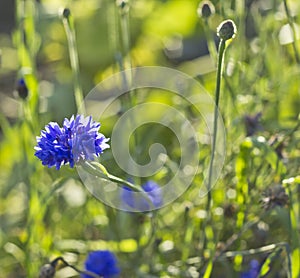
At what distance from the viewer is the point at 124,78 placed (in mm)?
1033

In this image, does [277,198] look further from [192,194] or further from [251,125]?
[192,194]

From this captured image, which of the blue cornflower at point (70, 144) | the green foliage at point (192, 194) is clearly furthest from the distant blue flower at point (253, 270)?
the blue cornflower at point (70, 144)

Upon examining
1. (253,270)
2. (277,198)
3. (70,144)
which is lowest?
(253,270)

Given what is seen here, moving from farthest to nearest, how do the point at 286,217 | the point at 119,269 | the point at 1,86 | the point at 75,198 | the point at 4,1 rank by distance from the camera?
1. the point at 4,1
2. the point at 1,86
3. the point at 75,198
4. the point at 119,269
5. the point at 286,217

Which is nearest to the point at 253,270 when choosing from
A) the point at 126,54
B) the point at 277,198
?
the point at 277,198

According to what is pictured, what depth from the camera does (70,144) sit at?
709mm

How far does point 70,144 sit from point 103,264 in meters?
0.33

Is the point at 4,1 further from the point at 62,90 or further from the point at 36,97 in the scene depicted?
the point at 36,97

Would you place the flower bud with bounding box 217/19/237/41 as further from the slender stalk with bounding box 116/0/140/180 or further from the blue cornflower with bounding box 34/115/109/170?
the slender stalk with bounding box 116/0/140/180

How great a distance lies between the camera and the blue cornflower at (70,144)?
0.71 m

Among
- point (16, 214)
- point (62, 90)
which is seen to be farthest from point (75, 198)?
point (62, 90)

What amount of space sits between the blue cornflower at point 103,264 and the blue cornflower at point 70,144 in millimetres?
311

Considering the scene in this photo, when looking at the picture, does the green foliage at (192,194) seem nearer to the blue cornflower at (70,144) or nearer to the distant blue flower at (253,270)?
the distant blue flower at (253,270)

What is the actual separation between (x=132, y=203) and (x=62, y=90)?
0.72 metres
